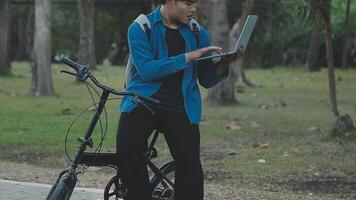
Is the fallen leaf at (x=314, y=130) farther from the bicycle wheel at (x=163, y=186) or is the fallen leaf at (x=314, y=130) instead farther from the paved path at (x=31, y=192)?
the bicycle wheel at (x=163, y=186)

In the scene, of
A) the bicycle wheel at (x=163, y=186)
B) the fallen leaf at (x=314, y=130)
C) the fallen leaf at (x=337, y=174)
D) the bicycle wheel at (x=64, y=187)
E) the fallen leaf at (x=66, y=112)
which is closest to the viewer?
the bicycle wheel at (x=64, y=187)

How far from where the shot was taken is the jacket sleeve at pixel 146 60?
15.4ft

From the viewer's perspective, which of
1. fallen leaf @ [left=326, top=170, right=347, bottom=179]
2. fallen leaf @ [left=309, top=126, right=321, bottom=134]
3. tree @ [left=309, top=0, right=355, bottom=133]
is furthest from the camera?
fallen leaf @ [left=309, top=126, right=321, bottom=134]

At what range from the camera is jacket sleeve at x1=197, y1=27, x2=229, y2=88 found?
16.4 feet

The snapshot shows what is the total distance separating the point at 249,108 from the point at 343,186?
30.8ft

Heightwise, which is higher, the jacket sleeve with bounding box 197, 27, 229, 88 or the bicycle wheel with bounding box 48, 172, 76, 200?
the jacket sleeve with bounding box 197, 27, 229, 88

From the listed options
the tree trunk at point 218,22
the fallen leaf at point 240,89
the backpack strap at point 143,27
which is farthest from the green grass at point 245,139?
the backpack strap at point 143,27

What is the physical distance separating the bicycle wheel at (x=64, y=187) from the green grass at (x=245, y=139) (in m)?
3.76

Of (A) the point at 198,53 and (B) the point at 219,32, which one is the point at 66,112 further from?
(A) the point at 198,53

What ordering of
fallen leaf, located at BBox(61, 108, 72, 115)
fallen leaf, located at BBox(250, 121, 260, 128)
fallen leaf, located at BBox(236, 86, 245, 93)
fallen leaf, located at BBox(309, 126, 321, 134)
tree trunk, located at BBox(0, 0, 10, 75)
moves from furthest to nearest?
tree trunk, located at BBox(0, 0, 10, 75)
fallen leaf, located at BBox(236, 86, 245, 93)
fallen leaf, located at BBox(61, 108, 72, 115)
fallen leaf, located at BBox(250, 121, 260, 128)
fallen leaf, located at BBox(309, 126, 321, 134)

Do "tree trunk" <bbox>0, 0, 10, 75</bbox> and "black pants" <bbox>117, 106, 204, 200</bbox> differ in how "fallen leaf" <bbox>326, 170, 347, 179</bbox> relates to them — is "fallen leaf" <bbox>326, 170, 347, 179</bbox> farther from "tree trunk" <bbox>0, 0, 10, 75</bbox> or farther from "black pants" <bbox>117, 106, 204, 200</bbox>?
"tree trunk" <bbox>0, 0, 10, 75</bbox>

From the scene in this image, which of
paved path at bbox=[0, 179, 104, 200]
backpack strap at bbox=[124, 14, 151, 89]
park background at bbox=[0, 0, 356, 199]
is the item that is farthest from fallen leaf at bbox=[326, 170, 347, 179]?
backpack strap at bbox=[124, 14, 151, 89]

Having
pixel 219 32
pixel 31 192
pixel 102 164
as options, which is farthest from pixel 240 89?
pixel 102 164

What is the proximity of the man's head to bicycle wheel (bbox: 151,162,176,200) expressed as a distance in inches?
41.0
